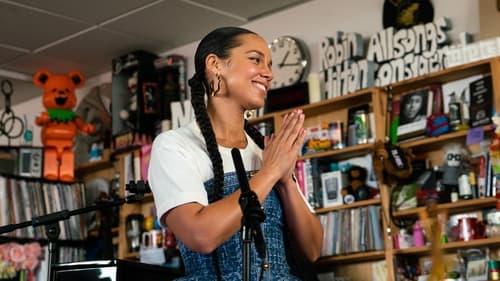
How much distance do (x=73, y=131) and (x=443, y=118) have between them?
2.38 m

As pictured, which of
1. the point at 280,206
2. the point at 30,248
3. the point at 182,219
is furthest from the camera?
the point at 30,248

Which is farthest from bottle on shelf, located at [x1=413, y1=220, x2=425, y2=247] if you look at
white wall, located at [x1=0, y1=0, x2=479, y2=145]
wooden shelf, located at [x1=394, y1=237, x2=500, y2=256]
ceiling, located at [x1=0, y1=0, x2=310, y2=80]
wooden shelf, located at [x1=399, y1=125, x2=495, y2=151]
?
ceiling, located at [x1=0, y1=0, x2=310, y2=80]

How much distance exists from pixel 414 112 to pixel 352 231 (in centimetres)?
61

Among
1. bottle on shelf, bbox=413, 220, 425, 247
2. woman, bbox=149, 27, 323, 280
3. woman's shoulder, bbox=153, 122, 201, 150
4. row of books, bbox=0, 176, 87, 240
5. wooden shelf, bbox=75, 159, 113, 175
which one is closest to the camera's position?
woman, bbox=149, 27, 323, 280

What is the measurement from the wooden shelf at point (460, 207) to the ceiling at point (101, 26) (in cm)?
134

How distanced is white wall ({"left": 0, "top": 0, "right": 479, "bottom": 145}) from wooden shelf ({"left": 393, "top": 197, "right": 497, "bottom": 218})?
30.1 inches

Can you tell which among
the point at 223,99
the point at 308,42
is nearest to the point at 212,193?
the point at 223,99

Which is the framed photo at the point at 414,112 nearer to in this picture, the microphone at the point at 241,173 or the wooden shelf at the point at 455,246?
the wooden shelf at the point at 455,246

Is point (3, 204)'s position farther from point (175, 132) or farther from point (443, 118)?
point (175, 132)

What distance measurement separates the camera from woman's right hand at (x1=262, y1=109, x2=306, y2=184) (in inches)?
72.6

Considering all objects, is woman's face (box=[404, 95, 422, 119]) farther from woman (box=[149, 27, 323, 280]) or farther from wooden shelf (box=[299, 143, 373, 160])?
woman (box=[149, 27, 323, 280])

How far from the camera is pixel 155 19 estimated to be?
188 inches

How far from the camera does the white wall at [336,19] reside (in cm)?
405

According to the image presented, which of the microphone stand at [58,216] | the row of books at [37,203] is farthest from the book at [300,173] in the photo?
the microphone stand at [58,216]
